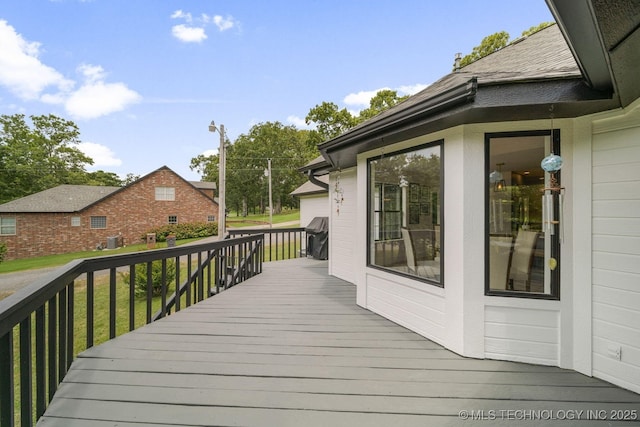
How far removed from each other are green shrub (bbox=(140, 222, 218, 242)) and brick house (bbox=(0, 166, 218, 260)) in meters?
0.52

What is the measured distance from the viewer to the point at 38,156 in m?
27.0

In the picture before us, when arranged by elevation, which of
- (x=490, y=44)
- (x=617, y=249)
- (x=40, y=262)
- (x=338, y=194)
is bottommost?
(x=40, y=262)

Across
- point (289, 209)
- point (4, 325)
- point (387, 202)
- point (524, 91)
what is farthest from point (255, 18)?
point (289, 209)

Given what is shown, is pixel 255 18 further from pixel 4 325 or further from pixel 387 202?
pixel 4 325

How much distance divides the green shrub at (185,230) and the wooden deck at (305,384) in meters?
19.6

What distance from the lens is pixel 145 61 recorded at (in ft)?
40.0

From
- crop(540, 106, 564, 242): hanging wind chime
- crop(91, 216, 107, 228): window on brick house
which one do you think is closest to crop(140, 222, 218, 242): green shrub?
crop(91, 216, 107, 228): window on brick house

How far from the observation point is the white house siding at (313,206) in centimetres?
870

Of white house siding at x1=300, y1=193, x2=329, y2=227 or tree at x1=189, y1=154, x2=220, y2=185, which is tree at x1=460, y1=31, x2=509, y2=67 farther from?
tree at x1=189, y1=154, x2=220, y2=185

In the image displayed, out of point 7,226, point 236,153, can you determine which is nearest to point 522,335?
point 7,226

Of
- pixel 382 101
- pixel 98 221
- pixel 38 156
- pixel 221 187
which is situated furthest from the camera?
pixel 38 156

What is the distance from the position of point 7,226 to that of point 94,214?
14.4 ft

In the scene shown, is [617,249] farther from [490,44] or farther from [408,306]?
[490,44]

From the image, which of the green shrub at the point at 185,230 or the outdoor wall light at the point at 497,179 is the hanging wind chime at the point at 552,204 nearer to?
the outdoor wall light at the point at 497,179
